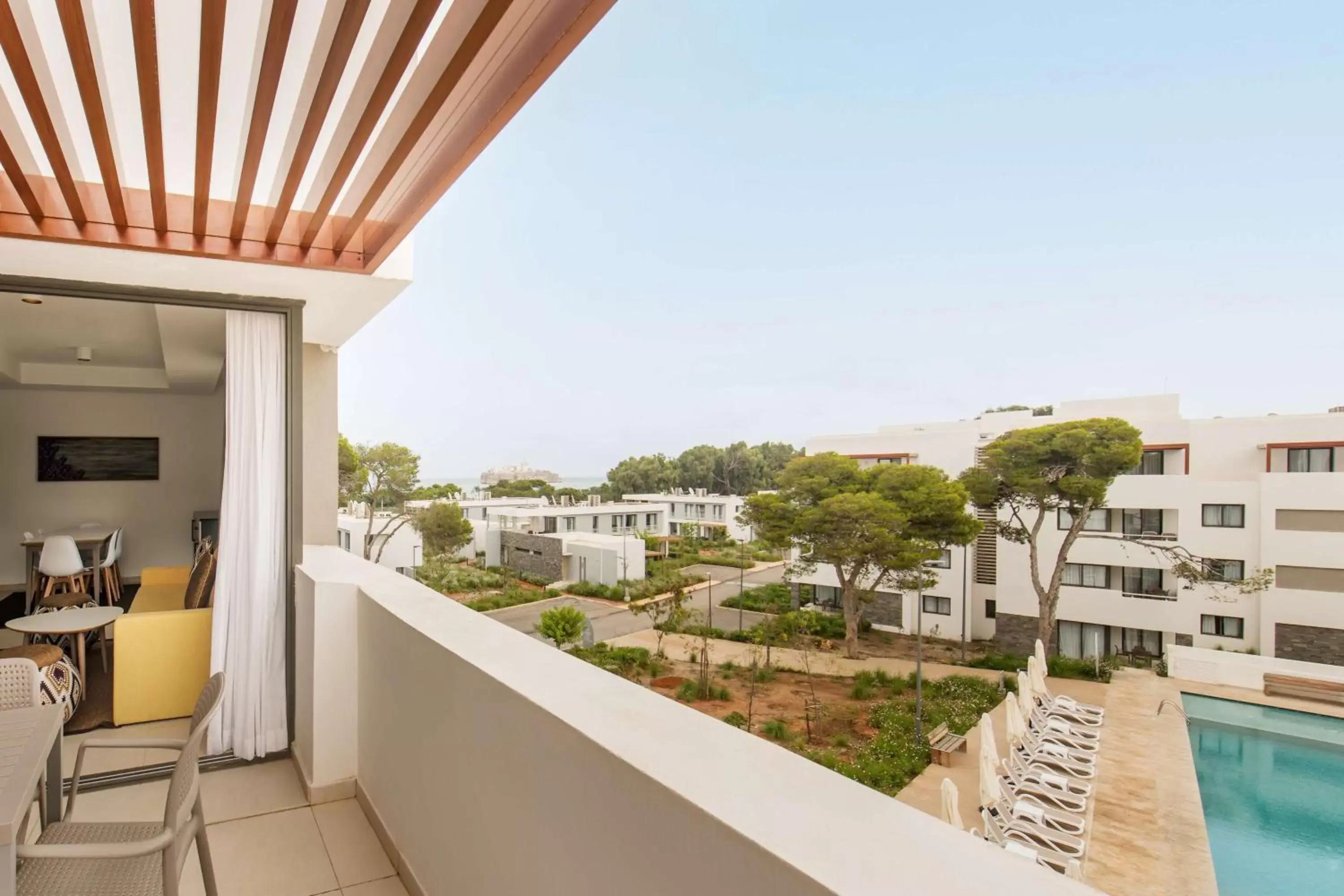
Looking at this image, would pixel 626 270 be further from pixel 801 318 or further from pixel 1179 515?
pixel 1179 515

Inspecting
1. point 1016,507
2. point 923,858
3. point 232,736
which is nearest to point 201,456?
point 232,736

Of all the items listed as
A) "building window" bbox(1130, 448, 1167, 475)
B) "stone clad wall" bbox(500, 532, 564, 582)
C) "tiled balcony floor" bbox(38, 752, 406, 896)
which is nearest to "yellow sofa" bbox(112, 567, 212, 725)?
"tiled balcony floor" bbox(38, 752, 406, 896)

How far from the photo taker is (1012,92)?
76.1ft

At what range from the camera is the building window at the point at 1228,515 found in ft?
37.6

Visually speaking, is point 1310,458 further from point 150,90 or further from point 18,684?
point 18,684

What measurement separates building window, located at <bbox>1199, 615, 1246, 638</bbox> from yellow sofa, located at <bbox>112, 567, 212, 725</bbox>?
588 inches

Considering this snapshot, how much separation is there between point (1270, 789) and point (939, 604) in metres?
7.59

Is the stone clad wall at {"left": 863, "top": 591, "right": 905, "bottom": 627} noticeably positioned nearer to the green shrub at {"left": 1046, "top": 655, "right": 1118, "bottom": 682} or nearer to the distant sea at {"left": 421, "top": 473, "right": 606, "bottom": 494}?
the green shrub at {"left": 1046, "top": 655, "right": 1118, "bottom": 682}

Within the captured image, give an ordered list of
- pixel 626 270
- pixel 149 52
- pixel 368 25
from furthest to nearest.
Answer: pixel 626 270 < pixel 368 25 < pixel 149 52

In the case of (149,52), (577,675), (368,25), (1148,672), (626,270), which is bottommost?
(1148,672)

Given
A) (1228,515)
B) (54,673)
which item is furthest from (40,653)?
(1228,515)

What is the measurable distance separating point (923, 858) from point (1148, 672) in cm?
1580

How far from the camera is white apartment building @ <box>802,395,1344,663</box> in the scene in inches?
440

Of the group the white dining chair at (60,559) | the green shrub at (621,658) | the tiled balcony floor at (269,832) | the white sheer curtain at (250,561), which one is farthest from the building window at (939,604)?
the tiled balcony floor at (269,832)
